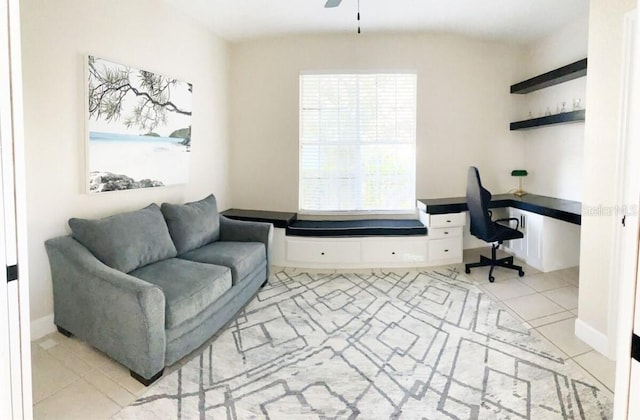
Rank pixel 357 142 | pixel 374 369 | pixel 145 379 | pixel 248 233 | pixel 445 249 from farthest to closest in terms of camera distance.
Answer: pixel 357 142 < pixel 445 249 < pixel 248 233 < pixel 374 369 < pixel 145 379

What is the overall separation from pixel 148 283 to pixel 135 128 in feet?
5.41

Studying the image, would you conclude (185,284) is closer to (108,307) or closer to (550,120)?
(108,307)

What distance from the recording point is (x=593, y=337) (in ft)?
7.60

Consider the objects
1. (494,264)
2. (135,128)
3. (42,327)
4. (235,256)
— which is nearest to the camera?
(42,327)

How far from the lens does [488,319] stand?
274 centimetres

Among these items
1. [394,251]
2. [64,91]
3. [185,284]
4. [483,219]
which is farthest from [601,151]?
[64,91]

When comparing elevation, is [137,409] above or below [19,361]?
below

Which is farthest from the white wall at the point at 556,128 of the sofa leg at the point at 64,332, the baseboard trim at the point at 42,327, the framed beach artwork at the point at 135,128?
the baseboard trim at the point at 42,327

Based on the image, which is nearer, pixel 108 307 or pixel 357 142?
pixel 108 307

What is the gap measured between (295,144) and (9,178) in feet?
11.5

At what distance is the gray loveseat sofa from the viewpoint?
1940 millimetres

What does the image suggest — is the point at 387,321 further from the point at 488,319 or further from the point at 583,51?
the point at 583,51

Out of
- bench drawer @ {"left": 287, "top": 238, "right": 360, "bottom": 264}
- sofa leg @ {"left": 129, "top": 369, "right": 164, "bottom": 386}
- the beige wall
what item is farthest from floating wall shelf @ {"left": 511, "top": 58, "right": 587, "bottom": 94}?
sofa leg @ {"left": 129, "top": 369, "right": 164, "bottom": 386}

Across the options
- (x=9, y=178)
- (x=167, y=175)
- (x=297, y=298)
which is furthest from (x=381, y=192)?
(x=9, y=178)
